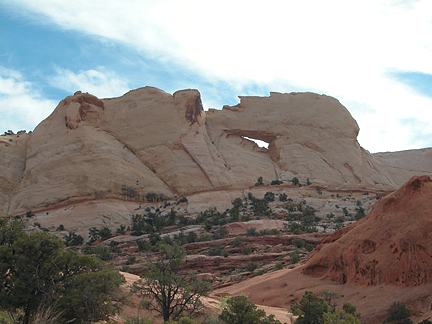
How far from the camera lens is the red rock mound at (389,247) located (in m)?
14.9

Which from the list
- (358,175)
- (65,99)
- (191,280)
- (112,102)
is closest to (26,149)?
(65,99)

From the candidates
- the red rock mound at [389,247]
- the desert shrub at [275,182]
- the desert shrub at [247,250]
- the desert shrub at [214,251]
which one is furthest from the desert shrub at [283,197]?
the red rock mound at [389,247]

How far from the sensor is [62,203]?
47.9 meters

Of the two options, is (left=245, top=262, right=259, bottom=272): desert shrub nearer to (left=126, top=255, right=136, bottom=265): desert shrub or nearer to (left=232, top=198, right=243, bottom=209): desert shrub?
(left=126, top=255, right=136, bottom=265): desert shrub

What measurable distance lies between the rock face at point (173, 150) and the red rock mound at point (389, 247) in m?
34.5

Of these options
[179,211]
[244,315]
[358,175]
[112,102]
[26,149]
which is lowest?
[244,315]

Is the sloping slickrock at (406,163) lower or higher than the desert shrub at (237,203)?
higher

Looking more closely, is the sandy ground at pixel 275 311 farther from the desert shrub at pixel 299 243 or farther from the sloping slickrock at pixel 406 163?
the sloping slickrock at pixel 406 163

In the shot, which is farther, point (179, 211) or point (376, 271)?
point (179, 211)

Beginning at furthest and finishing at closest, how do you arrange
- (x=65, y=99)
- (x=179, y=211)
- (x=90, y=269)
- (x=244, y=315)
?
(x=65, y=99) < (x=179, y=211) < (x=90, y=269) < (x=244, y=315)

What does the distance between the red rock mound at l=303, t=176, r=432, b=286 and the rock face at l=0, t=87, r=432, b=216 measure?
34538 millimetres

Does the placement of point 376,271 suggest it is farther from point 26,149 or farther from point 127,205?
point 26,149

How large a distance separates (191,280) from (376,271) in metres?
7.01

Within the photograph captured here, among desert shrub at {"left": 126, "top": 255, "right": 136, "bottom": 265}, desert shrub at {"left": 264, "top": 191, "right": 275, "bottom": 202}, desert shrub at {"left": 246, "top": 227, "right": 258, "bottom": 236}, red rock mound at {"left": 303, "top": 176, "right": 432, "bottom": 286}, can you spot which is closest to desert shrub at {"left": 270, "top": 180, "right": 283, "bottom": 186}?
desert shrub at {"left": 264, "top": 191, "right": 275, "bottom": 202}
